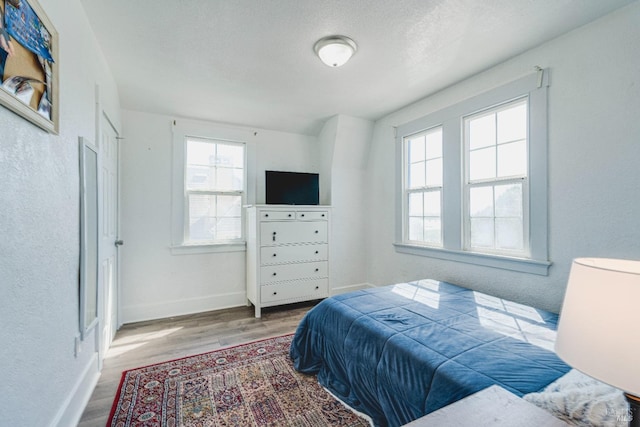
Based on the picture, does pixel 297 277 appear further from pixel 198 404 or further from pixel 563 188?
pixel 563 188

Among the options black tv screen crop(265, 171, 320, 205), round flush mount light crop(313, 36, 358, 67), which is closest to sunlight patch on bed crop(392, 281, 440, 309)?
Result: black tv screen crop(265, 171, 320, 205)

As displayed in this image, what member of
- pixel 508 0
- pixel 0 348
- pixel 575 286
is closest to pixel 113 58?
pixel 0 348

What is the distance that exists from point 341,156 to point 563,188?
246 centimetres

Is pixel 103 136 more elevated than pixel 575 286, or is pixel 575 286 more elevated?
pixel 103 136

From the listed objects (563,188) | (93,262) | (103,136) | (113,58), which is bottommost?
(93,262)

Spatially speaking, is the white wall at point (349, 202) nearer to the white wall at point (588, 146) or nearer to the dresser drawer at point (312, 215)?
the dresser drawer at point (312, 215)

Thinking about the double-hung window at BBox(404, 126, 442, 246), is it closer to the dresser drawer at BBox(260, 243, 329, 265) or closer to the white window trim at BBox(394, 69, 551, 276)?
the white window trim at BBox(394, 69, 551, 276)

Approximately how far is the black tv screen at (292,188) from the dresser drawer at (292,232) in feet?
1.24

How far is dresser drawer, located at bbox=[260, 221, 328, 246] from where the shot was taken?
10.9ft

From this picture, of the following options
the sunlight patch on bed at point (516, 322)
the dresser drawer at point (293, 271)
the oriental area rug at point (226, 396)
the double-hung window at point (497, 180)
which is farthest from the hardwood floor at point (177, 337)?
the double-hung window at point (497, 180)

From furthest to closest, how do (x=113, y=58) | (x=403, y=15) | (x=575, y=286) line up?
(x=113, y=58) < (x=403, y=15) < (x=575, y=286)

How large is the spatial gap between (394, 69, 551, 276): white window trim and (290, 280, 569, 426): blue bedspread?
16.5 inches

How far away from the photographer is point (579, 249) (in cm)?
199

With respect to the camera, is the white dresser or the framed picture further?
the white dresser
